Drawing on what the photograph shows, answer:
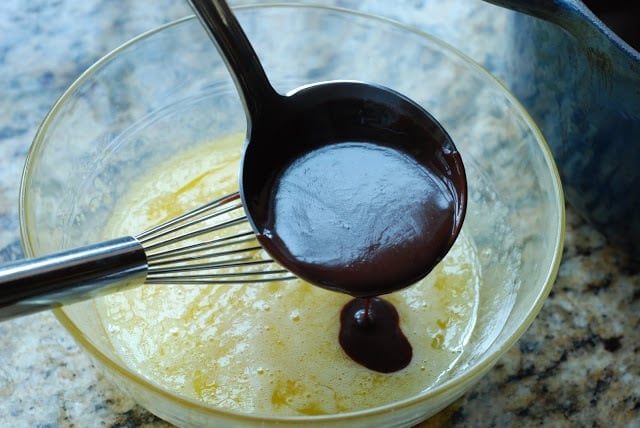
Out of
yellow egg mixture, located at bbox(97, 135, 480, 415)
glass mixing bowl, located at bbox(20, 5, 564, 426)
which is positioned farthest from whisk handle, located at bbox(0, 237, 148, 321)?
yellow egg mixture, located at bbox(97, 135, 480, 415)

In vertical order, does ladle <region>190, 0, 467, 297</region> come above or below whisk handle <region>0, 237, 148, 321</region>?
below

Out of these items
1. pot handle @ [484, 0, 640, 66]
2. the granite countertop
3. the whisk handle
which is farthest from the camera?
the granite countertop

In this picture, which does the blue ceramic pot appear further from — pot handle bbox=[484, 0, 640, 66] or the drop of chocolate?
the drop of chocolate

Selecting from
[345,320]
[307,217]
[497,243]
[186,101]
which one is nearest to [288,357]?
[345,320]

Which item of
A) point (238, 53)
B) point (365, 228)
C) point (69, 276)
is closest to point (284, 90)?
point (238, 53)

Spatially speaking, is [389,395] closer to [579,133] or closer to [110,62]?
[579,133]
